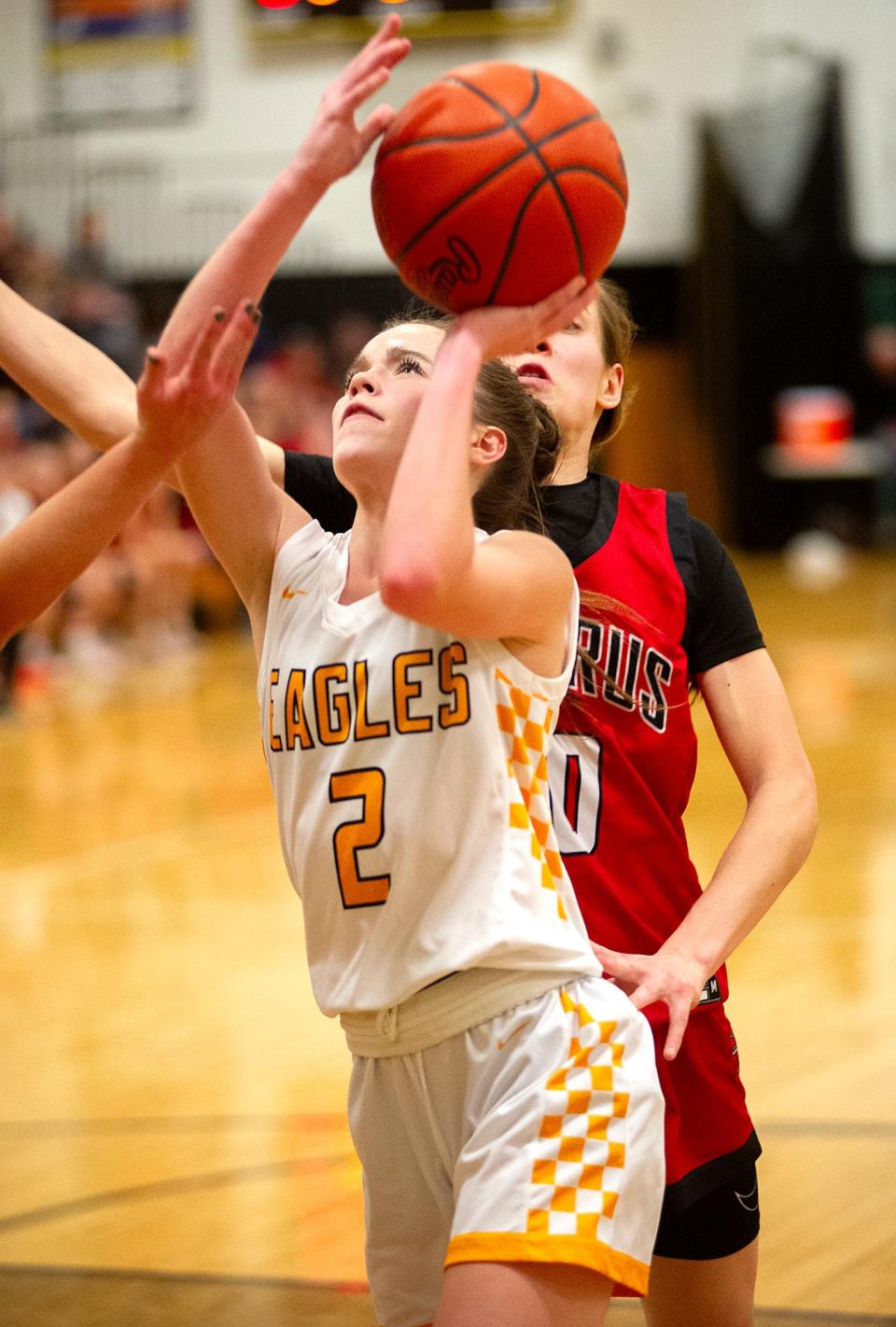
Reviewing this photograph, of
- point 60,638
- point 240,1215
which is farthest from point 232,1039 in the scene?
point 60,638

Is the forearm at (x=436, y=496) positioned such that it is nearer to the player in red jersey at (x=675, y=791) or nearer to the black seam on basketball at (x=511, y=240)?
the black seam on basketball at (x=511, y=240)

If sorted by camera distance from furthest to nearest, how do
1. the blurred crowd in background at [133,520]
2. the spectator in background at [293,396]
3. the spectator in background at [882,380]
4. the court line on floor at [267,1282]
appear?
the spectator in background at [882,380] → the spectator in background at [293,396] → the blurred crowd in background at [133,520] → the court line on floor at [267,1282]

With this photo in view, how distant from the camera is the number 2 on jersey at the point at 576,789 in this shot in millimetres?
2418

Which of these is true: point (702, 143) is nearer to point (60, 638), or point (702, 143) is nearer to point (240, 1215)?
point (60, 638)

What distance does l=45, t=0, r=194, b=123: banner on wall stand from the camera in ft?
63.0

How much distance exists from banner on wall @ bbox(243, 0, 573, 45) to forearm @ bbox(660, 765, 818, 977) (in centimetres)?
1676

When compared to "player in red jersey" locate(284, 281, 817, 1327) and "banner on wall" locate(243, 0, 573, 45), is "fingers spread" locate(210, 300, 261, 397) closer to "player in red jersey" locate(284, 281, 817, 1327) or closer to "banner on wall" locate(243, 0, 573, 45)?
"player in red jersey" locate(284, 281, 817, 1327)

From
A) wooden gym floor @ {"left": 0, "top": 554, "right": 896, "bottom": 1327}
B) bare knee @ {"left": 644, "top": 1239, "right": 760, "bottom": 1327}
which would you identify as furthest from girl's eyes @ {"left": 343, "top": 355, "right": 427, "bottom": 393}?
wooden gym floor @ {"left": 0, "top": 554, "right": 896, "bottom": 1327}

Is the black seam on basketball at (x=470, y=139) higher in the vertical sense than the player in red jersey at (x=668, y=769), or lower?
higher

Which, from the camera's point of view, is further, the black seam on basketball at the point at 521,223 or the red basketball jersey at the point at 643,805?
the red basketball jersey at the point at 643,805

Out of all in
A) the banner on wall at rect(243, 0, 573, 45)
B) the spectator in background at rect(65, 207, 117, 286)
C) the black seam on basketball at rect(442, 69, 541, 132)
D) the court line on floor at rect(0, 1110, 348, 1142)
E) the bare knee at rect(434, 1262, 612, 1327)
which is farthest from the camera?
the banner on wall at rect(243, 0, 573, 45)

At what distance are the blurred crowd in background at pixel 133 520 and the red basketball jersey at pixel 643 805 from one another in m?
8.27

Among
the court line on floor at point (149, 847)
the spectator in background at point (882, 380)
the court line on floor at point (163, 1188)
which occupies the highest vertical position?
the court line on floor at point (163, 1188)

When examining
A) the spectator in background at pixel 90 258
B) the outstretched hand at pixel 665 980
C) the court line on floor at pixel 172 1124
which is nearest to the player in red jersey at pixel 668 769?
the outstretched hand at pixel 665 980
